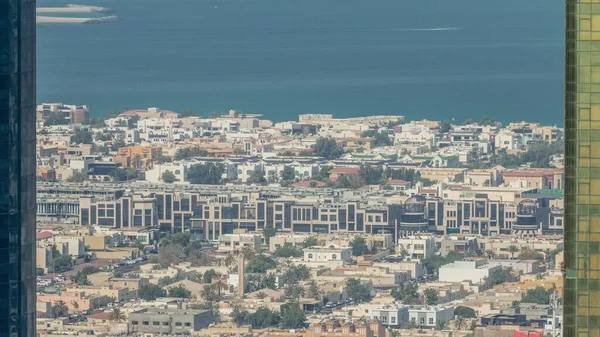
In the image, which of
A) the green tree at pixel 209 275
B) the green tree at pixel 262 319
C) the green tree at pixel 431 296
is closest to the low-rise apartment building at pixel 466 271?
the green tree at pixel 431 296

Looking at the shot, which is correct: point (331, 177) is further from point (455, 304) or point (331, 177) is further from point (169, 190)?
point (455, 304)

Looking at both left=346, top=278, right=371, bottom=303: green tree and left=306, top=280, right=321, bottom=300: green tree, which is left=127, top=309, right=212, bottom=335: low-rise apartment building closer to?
left=306, top=280, right=321, bottom=300: green tree

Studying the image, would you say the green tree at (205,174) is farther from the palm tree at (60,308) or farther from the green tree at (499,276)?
the palm tree at (60,308)

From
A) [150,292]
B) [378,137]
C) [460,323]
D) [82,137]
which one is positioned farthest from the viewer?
[378,137]

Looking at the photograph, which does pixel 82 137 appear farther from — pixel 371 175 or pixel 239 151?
pixel 371 175

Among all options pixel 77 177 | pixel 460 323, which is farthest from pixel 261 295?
pixel 77 177

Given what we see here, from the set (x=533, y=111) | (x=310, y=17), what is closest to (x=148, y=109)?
(x=533, y=111)
